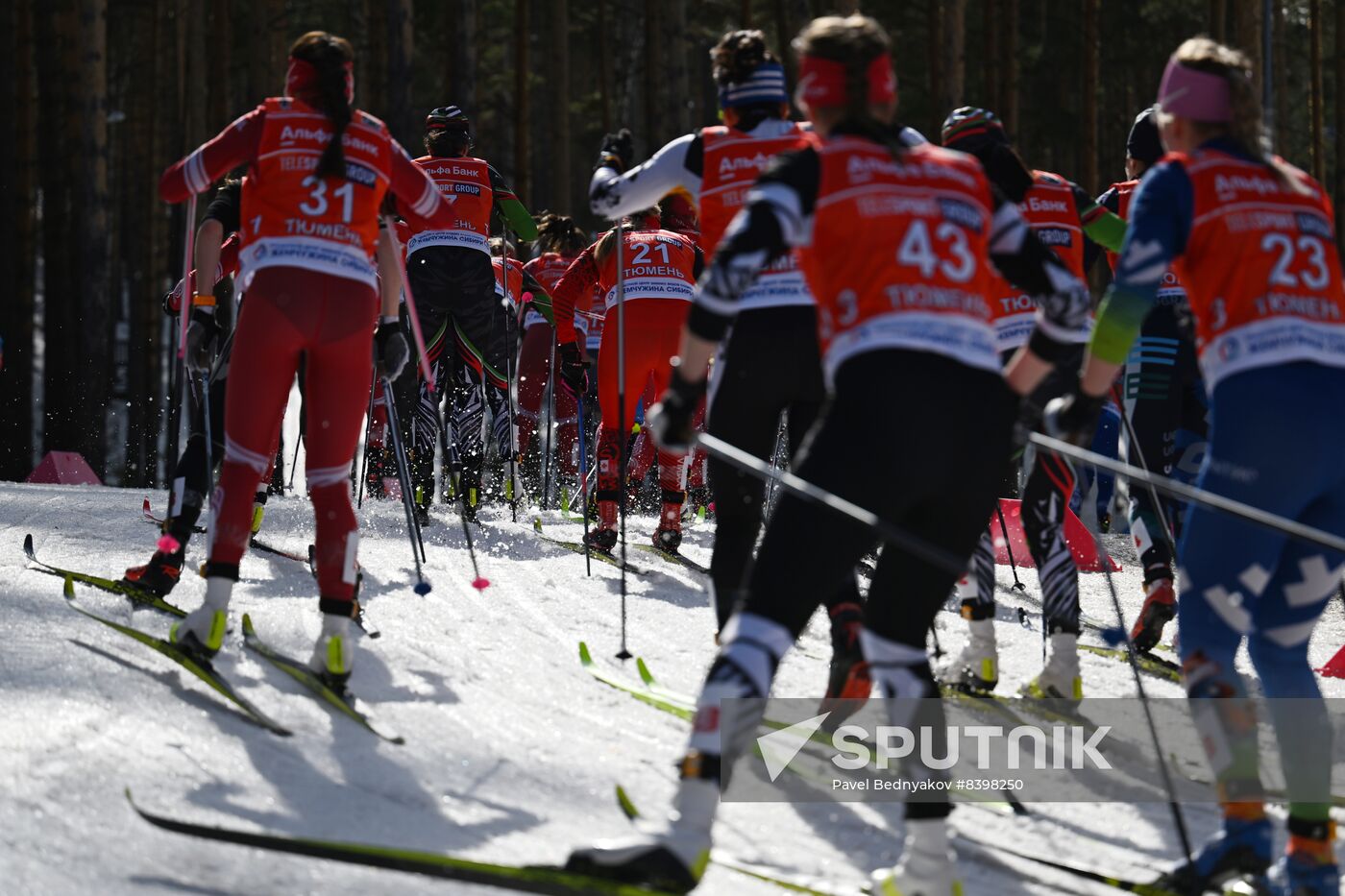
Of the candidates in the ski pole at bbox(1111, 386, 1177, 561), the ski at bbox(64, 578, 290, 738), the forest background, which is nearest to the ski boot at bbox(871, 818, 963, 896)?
the ski at bbox(64, 578, 290, 738)

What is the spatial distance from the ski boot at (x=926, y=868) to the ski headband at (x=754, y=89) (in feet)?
8.85

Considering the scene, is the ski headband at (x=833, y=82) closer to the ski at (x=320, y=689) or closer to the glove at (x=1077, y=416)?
the glove at (x=1077, y=416)

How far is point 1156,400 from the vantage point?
740cm

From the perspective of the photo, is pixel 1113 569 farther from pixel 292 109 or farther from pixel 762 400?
pixel 292 109

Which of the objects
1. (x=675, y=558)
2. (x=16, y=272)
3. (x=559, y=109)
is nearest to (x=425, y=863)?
(x=675, y=558)

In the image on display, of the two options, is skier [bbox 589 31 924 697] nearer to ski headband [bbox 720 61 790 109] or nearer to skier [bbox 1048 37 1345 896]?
ski headband [bbox 720 61 790 109]

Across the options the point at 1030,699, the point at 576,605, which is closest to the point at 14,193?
the point at 576,605

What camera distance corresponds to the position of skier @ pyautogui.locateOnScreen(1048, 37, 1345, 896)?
3893 mm

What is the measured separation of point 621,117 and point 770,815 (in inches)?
1222

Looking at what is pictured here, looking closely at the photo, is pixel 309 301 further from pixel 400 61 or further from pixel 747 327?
pixel 400 61

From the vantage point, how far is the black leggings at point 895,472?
362cm

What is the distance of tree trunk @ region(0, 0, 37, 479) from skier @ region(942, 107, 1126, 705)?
12.7 meters

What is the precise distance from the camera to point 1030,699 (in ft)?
19.6

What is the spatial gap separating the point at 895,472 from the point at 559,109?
75.8 feet
